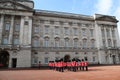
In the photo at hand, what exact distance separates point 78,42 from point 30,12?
58.5 feet

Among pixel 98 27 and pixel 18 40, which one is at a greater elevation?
pixel 98 27

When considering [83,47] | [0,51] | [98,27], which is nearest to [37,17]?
[0,51]

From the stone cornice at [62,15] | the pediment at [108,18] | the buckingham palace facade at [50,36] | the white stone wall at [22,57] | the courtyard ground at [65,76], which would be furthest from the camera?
the pediment at [108,18]

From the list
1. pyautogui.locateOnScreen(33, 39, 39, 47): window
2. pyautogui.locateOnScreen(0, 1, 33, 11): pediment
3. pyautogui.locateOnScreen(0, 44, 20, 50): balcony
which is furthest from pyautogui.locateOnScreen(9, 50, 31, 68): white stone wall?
pyautogui.locateOnScreen(0, 1, 33, 11): pediment

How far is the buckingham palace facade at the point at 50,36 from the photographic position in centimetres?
3344

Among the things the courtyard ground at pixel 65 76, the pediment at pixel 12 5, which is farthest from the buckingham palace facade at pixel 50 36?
the courtyard ground at pixel 65 76

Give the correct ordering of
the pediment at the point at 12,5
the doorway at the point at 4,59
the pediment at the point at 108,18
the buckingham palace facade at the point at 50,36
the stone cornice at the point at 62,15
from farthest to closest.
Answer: the pediment at the point at 108,18
the stone cornice at the point at 62,15
the doorway at the point at 4,59
the pediment at the point at 12,5
the buckingham palace facade at the point at 50,36

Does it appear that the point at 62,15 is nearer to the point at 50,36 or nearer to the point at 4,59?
the point at 50,36

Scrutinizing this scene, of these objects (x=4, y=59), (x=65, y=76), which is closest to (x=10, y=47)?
(x=4, y=59)

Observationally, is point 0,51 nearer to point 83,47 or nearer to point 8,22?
point 8,22

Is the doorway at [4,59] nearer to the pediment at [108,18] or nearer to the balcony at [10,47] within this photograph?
the balcony at [10,47]

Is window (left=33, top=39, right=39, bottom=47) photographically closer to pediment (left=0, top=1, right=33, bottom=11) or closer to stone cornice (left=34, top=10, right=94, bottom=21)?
stone cornice (left=34, top=10, right=94, bottom=21)

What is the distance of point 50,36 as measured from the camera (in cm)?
3831

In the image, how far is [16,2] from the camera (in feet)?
114
